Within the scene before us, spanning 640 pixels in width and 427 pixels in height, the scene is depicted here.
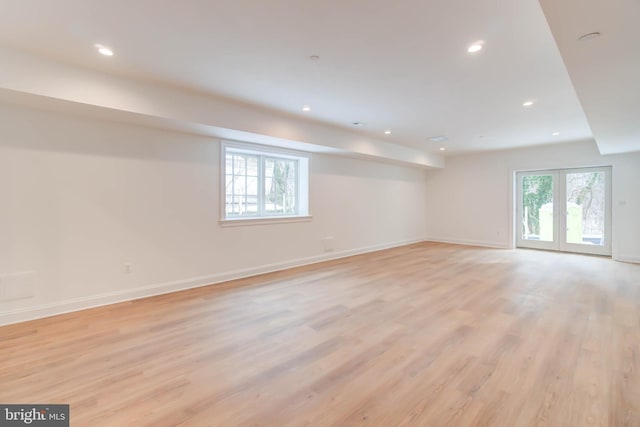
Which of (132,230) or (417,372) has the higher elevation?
(132,230)

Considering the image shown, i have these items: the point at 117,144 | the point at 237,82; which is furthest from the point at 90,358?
the point at 237,82

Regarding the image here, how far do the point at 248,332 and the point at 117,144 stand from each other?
9.49 ft

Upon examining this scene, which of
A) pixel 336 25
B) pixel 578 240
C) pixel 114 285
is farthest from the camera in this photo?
pixel 578 240

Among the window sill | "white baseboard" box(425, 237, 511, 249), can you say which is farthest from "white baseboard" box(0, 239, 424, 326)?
"white baseboard" box(425, 237, 511, 249)

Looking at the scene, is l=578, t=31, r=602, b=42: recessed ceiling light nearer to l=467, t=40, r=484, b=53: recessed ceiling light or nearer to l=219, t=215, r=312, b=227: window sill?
l=467, t=40, r=484, b=53: recessed ceiling light

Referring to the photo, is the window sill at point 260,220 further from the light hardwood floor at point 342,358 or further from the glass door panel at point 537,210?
the glass door panel at point 537,210

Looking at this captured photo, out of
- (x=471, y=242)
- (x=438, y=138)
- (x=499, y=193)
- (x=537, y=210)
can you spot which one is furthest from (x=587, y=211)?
(x=438, y=138)

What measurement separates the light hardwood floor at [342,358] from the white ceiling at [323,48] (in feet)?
7.71

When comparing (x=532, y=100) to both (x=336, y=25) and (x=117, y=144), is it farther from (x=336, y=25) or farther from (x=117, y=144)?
(x=117, y=144)

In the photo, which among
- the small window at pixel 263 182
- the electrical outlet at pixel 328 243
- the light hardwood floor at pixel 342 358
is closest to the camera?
the light hardwood floor at pixel 342 358

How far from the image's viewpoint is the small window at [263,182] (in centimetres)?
496

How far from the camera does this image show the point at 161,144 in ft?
13.4

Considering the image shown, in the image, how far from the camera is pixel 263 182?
17.8 ft

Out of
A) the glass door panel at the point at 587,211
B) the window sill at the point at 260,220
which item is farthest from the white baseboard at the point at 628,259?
the window sill at the point at 260,220
